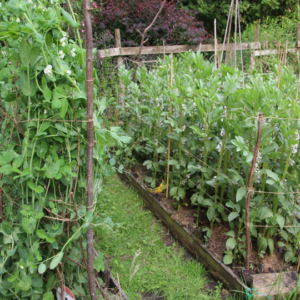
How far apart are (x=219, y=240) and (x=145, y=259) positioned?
70 centimetres

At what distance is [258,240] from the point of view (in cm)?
246

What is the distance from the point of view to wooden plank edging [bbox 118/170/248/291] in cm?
236

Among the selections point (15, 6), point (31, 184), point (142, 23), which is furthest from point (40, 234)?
point (142, 23)

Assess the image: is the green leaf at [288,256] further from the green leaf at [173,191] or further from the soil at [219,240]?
the green leaf at [173,191]

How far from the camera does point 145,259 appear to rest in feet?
9.27

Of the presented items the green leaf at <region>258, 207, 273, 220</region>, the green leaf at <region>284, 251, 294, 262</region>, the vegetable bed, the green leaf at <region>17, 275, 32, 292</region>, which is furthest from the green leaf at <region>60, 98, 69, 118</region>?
the green leaf at <region>284, 251, 294, 262</region>

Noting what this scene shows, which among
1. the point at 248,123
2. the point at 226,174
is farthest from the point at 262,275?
the point at 248,123

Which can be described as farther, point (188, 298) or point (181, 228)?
point (181, 228)

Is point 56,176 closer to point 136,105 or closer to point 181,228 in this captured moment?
point 181,228

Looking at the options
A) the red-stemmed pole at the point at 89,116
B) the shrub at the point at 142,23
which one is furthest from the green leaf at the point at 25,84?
the shrub at the point at 142,23

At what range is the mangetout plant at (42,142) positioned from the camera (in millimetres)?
1362

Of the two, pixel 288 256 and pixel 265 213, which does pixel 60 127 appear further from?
pixel 288 256

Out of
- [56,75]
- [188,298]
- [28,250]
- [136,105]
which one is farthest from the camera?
[136,105]

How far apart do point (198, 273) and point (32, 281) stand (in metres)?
1.48
